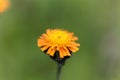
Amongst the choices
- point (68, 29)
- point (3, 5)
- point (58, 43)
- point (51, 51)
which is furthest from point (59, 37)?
point (68, 29)

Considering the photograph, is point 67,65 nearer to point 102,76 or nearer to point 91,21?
point 102,76

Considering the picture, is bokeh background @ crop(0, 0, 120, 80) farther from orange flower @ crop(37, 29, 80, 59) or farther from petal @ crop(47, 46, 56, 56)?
petal @ crop(47, 46, 56, 56)

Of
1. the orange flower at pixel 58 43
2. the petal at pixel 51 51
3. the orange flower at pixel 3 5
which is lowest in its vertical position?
the petal at pixel 51 51

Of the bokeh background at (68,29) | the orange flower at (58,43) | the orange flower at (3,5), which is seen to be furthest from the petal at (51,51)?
the bokeh background at (68,29)

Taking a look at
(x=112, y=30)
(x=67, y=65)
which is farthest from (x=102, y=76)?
(x=112, y=30)

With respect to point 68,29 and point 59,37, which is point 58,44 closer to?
point 59,37

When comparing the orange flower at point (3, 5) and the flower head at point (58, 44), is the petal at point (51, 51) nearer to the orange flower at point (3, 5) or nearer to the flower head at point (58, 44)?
the flower head at point (58, 44)
